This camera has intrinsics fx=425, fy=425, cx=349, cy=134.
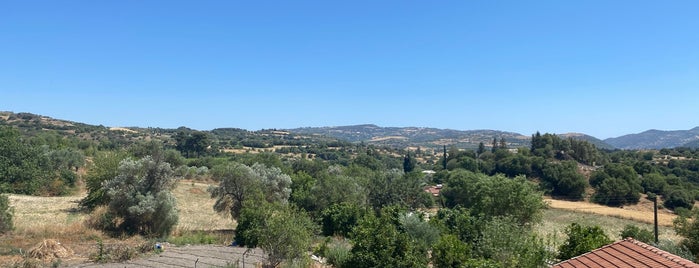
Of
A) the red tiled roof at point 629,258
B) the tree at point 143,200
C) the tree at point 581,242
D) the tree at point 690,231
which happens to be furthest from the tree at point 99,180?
the tree at point 690,231

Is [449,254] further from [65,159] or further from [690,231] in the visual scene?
[65,159]

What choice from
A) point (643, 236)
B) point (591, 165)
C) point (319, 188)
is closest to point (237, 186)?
point (319, 188)

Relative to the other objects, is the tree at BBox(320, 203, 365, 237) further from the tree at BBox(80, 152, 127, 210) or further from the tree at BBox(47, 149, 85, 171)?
the tree at BBox(47, 149, 85, 171)

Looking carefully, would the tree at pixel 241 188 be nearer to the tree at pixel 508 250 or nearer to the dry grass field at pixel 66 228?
the dry grass field at pixel 66 228

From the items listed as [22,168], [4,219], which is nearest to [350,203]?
[4,219]

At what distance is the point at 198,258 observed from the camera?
67.3 ft

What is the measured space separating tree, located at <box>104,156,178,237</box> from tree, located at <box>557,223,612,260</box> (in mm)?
22659

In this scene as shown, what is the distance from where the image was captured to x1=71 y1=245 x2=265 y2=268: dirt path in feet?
62.9

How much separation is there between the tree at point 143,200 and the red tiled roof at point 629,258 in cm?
2314

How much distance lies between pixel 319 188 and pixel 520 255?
2493 centimetres

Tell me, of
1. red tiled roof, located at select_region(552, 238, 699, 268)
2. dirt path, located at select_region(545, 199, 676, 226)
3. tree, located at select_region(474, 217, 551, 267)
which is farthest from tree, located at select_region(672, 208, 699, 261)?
dirt path, located at select_region(545, 199, 676, 226)

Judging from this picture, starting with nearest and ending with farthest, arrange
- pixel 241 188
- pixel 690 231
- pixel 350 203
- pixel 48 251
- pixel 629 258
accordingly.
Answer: pixel 629 258, pixel 48 251, pixel 690 231, pixel 241 188, pixel 350 203

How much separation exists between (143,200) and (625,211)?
212 ft

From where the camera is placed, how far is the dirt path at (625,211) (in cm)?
5503
